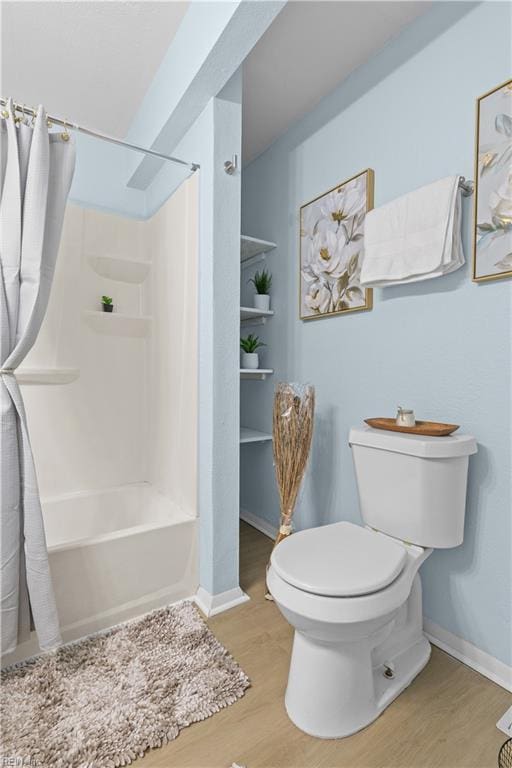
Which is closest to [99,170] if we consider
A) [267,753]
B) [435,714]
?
[267,753]

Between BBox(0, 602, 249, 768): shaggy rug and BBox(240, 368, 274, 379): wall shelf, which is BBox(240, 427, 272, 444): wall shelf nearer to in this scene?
BBox(240, 368, 274, 379): wall shelf

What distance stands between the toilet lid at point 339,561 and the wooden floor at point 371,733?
18.3 inches

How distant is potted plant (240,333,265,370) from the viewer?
2.36m

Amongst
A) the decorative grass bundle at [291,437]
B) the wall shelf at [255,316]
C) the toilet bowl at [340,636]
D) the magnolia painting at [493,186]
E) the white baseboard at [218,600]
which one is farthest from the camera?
the wall shelf at [255,316]

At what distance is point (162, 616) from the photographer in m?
1.72

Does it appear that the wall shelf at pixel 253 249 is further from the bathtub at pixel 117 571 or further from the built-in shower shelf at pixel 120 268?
the bathtub at pixel 117 571

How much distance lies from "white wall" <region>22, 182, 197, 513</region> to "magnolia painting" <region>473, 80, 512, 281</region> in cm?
121

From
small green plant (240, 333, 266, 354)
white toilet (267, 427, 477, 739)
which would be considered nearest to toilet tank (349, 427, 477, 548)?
white toilet (267, 427, 477, 739)

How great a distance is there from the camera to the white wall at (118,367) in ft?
6.72

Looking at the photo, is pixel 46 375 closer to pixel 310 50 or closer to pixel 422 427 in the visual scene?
pixel 422 427

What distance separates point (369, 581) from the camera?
1.15 m

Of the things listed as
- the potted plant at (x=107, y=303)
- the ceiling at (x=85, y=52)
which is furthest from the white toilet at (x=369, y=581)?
the ceiling at (x=85, y=52)

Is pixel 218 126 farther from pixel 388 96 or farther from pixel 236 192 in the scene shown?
pixel 388 96

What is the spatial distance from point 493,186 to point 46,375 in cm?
217
